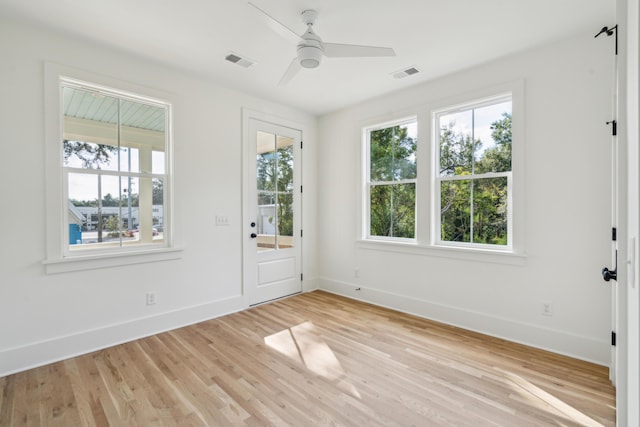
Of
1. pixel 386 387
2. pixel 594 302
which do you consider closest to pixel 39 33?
pixel 386 387

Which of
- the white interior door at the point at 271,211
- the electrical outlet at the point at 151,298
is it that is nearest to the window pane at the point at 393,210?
the white interior door at the point at 271,211

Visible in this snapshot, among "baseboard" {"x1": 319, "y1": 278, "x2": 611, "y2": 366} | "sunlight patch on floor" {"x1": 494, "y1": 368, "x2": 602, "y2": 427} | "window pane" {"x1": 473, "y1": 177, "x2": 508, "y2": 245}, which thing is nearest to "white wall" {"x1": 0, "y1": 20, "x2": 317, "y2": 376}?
"baseboard" {"x1": 319, "y1": 278, "x2": 611, "y2": 366}

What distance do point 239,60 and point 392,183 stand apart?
2314 mm

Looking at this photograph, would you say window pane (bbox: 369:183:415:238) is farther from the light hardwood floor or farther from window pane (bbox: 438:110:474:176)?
the light hardwood floor

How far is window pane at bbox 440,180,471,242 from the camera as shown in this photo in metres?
3.31

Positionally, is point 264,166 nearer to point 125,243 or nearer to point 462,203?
point 125,243

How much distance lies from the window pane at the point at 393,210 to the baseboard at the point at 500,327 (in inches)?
32.3

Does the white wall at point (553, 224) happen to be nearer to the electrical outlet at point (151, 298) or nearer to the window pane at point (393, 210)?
the window pane at point (393, 210)

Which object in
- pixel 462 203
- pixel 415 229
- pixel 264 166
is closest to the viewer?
pixel 462 203

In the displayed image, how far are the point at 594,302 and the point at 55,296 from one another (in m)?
4.56

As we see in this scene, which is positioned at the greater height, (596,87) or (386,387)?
(596,87)

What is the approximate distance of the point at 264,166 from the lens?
414 centimetres

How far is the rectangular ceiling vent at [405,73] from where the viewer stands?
3199 mm

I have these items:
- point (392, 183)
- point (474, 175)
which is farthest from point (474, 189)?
point (392, 183)
